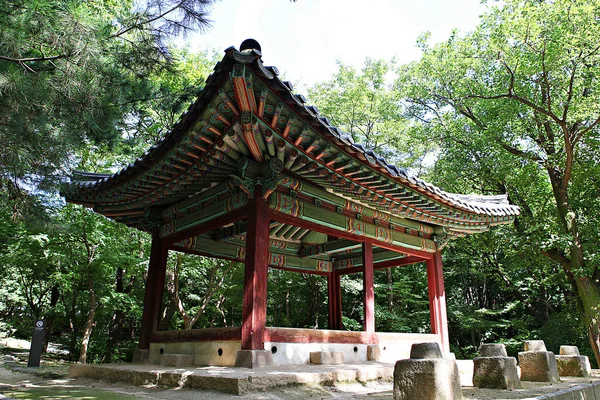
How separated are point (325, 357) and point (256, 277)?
172cm

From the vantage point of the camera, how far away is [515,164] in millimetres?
13508

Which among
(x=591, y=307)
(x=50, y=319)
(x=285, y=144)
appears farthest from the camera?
(x=50, y=319)

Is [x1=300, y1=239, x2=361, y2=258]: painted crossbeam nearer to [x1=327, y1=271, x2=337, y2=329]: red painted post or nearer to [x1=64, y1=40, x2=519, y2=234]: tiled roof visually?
[x1=327, y1=271, x2=337, y2=329]: red painted post

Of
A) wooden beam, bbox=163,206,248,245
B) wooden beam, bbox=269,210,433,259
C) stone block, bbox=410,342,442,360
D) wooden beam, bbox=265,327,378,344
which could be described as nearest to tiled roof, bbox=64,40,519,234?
wooden beam, bbox=163,206,248,245

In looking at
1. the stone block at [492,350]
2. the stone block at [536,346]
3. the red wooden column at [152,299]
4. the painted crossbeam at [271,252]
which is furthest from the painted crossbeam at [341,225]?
the stone block at [536,346]

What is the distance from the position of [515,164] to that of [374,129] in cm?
779

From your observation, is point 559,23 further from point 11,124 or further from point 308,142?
point 11,124

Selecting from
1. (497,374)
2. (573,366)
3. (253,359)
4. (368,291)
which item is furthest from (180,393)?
(573,366)

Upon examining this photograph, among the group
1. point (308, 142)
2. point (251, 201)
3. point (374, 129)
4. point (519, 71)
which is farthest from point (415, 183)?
point (374, 129)

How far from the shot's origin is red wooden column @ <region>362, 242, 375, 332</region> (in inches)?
302

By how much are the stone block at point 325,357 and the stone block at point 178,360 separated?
77.7 inches

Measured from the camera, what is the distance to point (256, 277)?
19.3 feet

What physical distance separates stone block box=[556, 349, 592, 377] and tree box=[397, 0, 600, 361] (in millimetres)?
5904

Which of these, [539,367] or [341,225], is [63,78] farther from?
[539,367]
